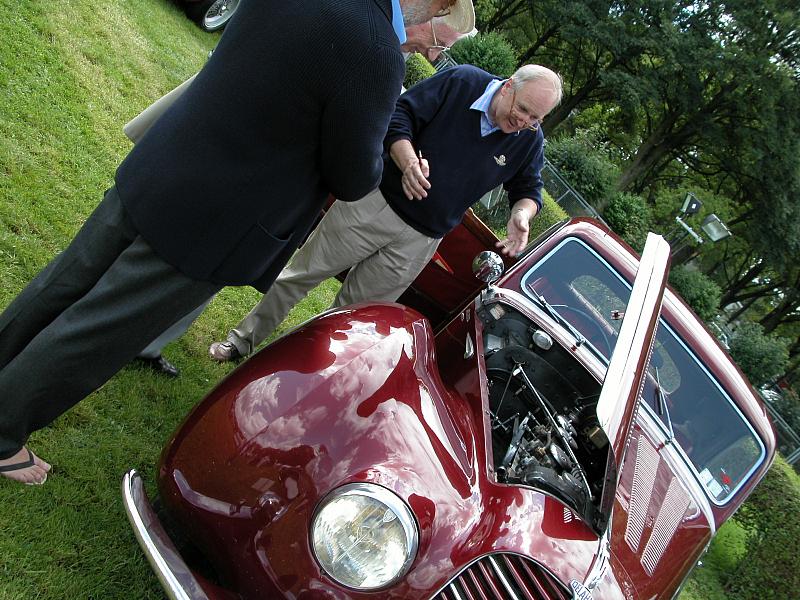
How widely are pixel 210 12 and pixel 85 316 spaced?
7.44 metres

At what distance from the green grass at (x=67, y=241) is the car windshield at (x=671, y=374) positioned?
192 cm

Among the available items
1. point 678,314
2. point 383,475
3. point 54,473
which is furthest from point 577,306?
point 54,473

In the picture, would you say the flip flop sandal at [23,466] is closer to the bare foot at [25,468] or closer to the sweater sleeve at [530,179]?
the bare foot at [25,468]

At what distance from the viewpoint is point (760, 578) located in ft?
21.9

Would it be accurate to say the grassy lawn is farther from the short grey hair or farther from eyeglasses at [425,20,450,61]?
the short grey hair

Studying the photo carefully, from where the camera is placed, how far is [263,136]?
5.70 feet

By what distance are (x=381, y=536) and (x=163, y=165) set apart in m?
1.20

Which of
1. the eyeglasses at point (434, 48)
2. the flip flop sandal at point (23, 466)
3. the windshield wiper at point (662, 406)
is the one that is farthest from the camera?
the windshield wiper at point (662, 406)

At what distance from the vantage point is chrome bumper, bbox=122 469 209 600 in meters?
1.63

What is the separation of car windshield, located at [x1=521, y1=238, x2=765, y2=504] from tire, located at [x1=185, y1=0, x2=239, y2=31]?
6227 millimetres

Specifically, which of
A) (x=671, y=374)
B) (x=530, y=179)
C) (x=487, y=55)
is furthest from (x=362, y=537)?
(x=487, y=55)

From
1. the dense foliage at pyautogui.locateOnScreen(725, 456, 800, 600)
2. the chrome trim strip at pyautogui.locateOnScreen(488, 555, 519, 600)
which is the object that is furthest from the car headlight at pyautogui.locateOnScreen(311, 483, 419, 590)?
the dense foliage at pyautogui.locateOnScreen(725, 456, 800, 600)

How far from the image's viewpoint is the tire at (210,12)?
791cm

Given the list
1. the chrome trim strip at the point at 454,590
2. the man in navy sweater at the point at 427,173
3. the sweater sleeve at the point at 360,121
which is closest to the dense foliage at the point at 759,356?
the man in navy sweater at the point at 427,173
